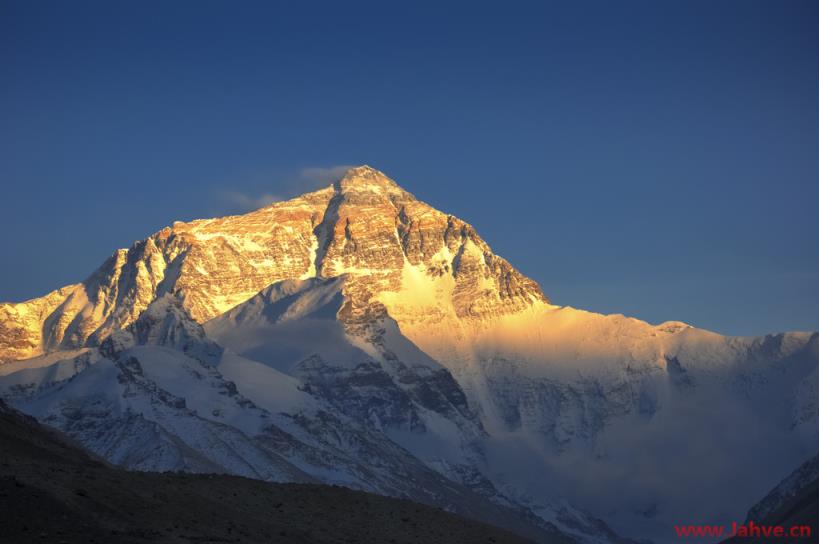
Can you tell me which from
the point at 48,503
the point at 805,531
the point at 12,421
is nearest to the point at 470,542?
the point at 48,503

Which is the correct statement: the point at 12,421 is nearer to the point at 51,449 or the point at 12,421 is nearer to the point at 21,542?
the point at 51,449

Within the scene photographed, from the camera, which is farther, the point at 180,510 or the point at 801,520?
the point at 801,520

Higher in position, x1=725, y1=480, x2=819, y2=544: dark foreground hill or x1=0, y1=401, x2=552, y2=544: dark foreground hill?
x1=725, y1=480, x2=819, y2=544: dark foreground hill

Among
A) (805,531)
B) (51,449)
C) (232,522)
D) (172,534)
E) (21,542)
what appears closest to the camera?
(21,542)

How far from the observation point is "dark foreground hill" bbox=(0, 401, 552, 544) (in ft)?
292

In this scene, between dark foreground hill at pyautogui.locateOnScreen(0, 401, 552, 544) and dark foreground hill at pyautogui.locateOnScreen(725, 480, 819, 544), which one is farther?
dark foreground hill at pyautogui.locateOnScreen(725, 480, 819, 544)

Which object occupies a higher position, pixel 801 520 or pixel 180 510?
pixel 801 520

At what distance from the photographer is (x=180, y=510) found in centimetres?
9731

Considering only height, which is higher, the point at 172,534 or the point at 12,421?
the point at 12,421

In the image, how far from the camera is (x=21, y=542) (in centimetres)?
8488

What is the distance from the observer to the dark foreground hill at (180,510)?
89062mm

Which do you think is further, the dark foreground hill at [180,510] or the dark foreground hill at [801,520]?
the dark foreground hill at [801,520]

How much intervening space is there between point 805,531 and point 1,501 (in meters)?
81.5

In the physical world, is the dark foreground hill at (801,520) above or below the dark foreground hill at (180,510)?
above
